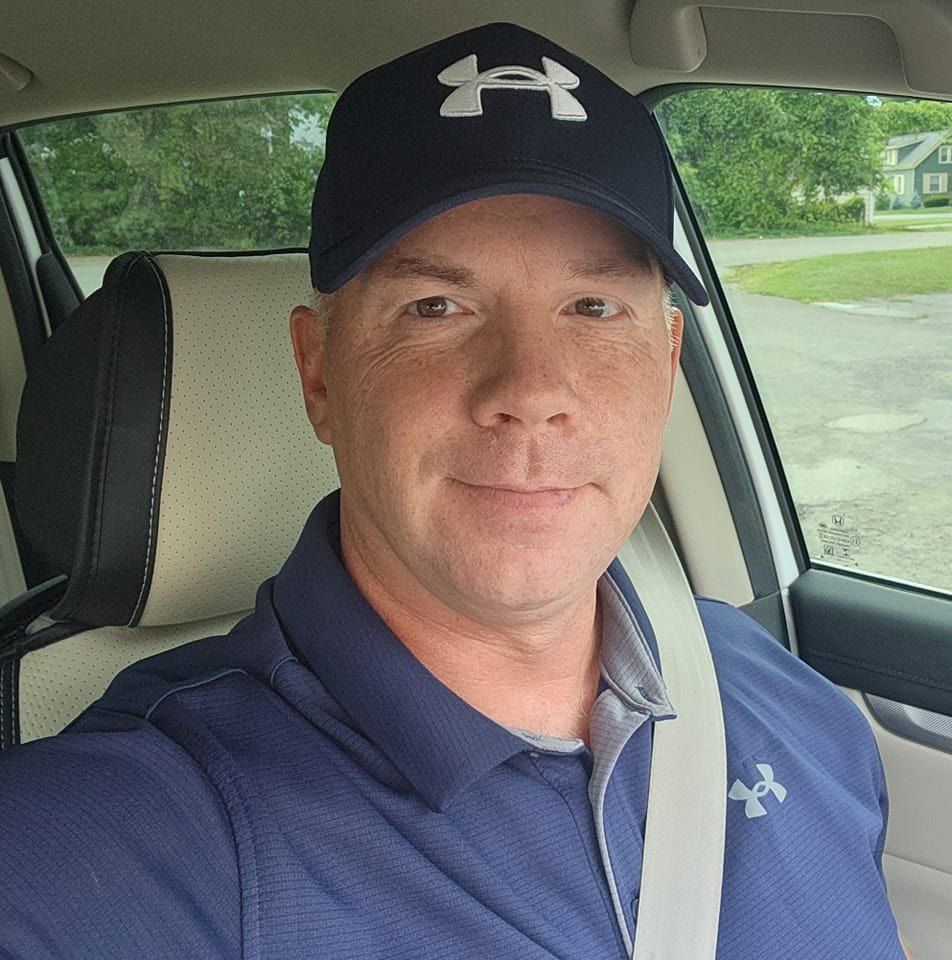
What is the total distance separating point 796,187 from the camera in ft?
7.50

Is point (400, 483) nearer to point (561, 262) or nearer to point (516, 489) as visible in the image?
point (516, 489)

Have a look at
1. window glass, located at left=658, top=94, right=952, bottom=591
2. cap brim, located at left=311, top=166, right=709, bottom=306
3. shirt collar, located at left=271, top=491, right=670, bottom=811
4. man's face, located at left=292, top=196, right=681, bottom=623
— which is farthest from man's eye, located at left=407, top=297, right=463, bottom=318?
window glass, located at left=658, top=94, right=952, bottom=591

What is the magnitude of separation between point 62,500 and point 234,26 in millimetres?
988

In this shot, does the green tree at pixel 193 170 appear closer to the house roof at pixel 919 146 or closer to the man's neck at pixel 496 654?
the house roof at pixel 919 146

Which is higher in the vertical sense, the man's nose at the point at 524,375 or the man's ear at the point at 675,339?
the man's nose at the point at 524,375

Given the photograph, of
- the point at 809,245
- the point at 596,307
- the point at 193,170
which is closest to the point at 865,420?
the point at 809,245

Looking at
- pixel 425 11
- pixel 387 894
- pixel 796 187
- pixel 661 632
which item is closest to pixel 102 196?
pixel 425 11

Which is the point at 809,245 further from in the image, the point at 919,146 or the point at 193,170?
the point at 193,170

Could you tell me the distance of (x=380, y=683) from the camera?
1443 mm

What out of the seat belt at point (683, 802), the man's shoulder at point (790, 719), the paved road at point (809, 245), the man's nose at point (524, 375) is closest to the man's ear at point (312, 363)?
the man's nose at point (524, 375)

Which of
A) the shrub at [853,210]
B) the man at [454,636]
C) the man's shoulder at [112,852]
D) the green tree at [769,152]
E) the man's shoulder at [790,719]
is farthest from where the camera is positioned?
the shrub at [853,210]

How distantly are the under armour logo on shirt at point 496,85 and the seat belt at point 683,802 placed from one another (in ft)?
2.70

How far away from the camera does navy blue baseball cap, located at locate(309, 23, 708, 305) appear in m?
1.38

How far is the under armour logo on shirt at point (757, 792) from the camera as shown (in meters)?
1.67
